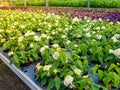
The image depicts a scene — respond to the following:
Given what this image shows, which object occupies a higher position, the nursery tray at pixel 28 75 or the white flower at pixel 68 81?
the white flower at pixel 68 81

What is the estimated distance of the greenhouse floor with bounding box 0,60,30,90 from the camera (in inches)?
180

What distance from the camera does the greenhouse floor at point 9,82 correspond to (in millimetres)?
4574

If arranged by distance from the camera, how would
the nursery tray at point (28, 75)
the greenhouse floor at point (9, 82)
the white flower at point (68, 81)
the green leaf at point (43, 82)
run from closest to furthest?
1. the white flower at point (68, 81)
2. the green leaf at point (43, 82)
3. the nursery tray at point (28, 75)
4. the greenhouse floor at point (9, 82)

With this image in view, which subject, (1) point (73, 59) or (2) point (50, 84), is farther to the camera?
(1) point (73, 59)

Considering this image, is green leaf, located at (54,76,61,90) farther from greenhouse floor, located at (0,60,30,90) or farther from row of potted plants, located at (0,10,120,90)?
greenhouse floor, located at (0,60,30,90)

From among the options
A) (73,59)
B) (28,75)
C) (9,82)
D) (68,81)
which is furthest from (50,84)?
(9,82)

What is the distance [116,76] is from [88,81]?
0.30 metres

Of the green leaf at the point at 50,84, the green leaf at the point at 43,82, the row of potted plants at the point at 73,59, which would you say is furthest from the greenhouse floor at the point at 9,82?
the green leaf at the point at 50,84

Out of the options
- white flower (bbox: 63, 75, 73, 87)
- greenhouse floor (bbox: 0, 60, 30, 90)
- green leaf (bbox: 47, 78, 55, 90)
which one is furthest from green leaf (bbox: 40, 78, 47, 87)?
greenhouse floor (bbox: 0, 60, 30, 90)

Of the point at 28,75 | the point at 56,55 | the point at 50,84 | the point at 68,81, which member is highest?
the point at 56,55

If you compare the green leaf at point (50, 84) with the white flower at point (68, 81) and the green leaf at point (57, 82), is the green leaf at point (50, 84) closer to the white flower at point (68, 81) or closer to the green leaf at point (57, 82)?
the green leaf at point (57, 82)

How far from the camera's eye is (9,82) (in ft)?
15.9

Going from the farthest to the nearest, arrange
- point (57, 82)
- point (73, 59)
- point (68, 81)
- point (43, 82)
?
point (73, 59)
point (43, 82)
point (57, 82)
point (68, 81)

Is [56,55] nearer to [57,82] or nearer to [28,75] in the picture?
[57,82]
